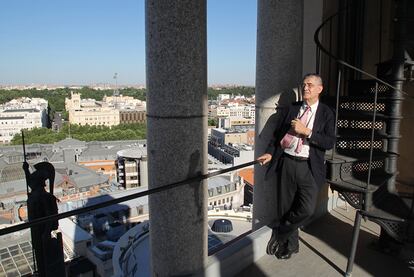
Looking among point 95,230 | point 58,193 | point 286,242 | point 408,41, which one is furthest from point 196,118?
point 58,193

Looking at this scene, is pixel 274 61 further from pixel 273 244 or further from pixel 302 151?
pixel 273 244

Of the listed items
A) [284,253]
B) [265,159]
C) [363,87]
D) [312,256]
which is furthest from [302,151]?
[363,87]

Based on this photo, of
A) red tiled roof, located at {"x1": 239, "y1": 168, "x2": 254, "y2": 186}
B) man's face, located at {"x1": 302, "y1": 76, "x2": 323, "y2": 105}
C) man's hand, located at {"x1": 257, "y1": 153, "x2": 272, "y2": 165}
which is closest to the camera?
man's face, located at {"x1": 302, "y1": 76, "x2": 323, "y2": 105}

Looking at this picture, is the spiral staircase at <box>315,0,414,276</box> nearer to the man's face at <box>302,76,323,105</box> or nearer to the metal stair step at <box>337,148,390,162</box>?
the metal stair step at <box>337,148,390,162</box>

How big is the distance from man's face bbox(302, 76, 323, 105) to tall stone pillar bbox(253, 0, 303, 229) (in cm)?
71

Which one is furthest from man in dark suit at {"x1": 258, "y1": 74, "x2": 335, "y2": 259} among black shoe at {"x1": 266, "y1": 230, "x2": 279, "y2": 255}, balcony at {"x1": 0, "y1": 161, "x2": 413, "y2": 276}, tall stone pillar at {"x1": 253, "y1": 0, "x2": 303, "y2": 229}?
tall stone pillar at {"x1": 253, "y1": 0, "x2": 303, "y2": 229}

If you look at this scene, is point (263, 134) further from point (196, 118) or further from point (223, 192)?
point (223, 192)

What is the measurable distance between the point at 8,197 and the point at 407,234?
36.4 meters

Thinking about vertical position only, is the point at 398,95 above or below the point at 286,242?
above

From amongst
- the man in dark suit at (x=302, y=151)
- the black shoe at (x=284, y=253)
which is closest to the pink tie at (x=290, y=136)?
the man in dark suit at (x=302, y=151)

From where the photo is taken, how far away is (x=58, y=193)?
1260 inches

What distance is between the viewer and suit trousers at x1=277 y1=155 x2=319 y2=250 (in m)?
2.80

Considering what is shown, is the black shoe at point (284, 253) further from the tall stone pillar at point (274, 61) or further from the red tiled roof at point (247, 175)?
the red tiled roof at point (247, 175)

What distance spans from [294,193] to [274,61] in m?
1.32
